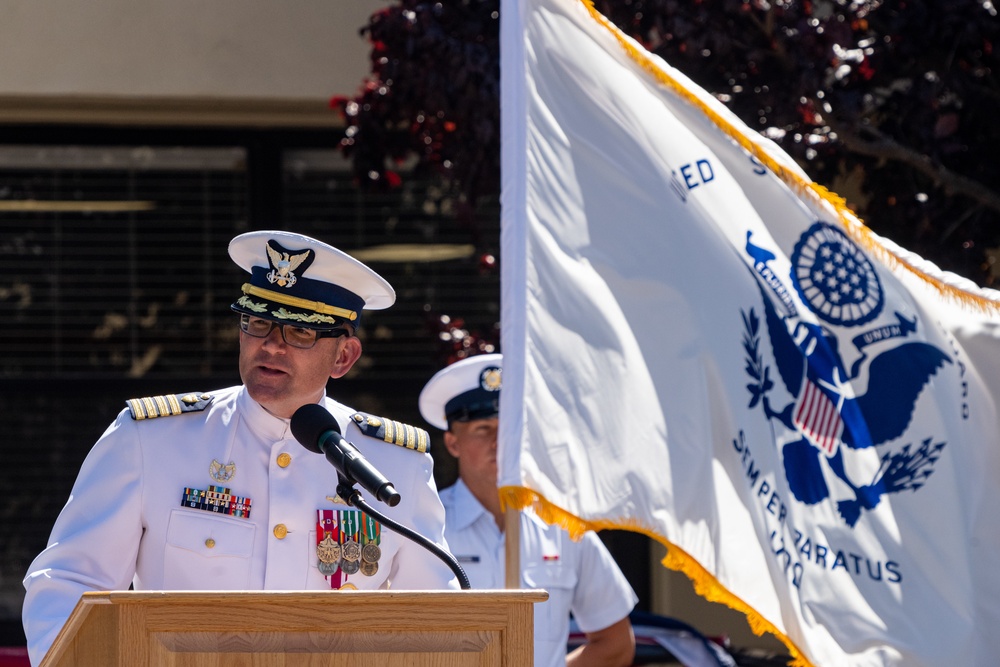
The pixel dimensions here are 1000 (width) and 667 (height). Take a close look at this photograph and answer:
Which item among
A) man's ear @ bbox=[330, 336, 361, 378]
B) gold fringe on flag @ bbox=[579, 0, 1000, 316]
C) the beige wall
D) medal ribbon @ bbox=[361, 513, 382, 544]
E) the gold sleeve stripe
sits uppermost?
the beige wall

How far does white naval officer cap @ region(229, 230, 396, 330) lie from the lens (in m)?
3.50

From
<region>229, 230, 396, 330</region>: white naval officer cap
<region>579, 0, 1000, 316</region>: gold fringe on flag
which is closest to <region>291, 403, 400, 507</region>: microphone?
<region>229, 230, 396, 330</region>: white naval officer cap

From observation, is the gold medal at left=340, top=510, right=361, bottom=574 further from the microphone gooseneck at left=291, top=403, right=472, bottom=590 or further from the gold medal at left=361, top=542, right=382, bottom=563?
the microphone gooseneck at left=291, top=403, right=472, bottom=590

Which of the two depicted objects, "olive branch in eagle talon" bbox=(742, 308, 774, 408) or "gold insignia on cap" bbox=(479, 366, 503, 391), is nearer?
"olive branch in eagle talon" bbox=(742, 308, 774, 408)

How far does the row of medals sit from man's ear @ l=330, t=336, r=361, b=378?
0.42 m

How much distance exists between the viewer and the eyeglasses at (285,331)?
11.4ft

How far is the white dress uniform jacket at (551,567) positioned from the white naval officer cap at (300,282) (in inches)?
64.3

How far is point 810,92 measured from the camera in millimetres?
5672

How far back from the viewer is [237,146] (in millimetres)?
7664

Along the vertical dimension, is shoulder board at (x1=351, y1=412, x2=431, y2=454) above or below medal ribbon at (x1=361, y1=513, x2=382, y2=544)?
above

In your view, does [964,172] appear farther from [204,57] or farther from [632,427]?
[204,57]

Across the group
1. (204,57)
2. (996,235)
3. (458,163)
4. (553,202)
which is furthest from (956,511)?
(204,57)

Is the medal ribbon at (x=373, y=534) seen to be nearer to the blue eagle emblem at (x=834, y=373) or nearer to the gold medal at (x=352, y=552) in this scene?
the gold medal at (x=352, y=552)

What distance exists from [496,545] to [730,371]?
1.21 m
